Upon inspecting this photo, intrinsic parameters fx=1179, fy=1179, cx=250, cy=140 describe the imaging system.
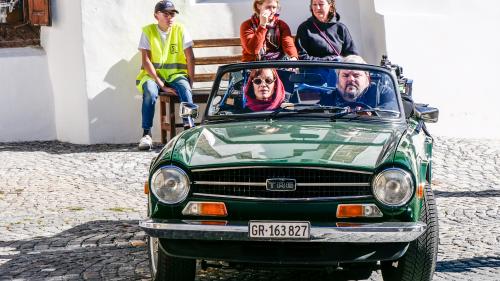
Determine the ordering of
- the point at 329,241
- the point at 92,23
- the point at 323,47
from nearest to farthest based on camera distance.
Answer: the point at 329,241 < the point at 323,47 < the point at 92,23

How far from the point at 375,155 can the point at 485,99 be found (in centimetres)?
802

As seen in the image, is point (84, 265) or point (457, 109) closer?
point (84, 265)

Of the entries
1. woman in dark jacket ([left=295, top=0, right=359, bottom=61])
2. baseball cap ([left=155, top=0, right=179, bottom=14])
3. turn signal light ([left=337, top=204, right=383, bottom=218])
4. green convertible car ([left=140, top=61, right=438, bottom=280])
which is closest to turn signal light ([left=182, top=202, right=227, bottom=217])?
green convertible car ([left=140, top=61, right=438, bottom=280])

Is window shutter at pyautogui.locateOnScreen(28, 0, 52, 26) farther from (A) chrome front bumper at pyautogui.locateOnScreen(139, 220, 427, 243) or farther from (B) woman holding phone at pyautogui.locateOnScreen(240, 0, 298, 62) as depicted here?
(A) chrome front bumper at pyautogui.locateOnScreen(139, 220, 427, 243)

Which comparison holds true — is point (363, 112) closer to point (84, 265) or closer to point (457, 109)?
point (84, 265)

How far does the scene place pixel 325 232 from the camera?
21.4 ft

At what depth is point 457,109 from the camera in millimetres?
14414

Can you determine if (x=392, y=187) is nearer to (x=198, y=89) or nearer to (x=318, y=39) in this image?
(x=318, y=39)

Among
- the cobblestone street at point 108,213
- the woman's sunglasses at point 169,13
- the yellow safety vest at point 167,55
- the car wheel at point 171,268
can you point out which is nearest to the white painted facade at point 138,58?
the cobblestone street at point 108,213

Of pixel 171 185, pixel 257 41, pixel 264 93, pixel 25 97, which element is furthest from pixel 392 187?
pixel 25 97

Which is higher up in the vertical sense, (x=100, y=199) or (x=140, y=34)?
(x=140, y=34)

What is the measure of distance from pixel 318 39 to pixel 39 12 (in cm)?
394

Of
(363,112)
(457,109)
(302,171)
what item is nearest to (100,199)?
(363,112)

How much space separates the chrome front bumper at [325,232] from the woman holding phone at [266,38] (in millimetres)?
5731
